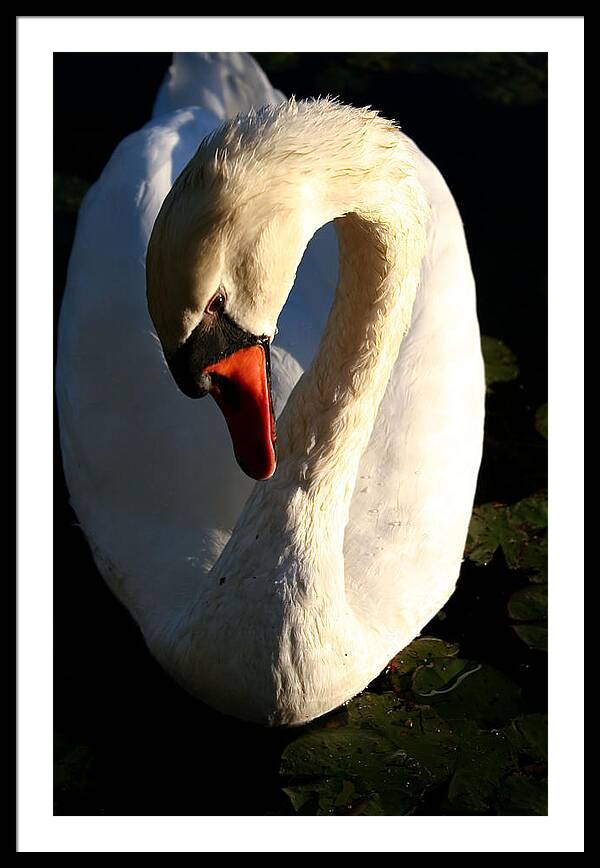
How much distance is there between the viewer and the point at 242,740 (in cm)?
364

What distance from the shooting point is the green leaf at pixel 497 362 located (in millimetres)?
5281

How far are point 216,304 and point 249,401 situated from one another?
0.32 meters

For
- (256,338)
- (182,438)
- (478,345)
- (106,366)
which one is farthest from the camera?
(478,345)

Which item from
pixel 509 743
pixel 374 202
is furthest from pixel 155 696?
pixel 374 202

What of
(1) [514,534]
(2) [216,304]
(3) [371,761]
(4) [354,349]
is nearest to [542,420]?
(1) [514,534]

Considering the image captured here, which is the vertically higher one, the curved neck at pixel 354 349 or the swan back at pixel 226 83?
the swan back at pixel 226 83

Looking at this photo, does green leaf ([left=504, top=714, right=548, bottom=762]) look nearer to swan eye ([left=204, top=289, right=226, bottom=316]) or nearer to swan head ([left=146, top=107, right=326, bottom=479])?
swan head ([left=146, top=107, right=326, bottom=479])

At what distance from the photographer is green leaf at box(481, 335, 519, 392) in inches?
208

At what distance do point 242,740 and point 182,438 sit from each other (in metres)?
1.00

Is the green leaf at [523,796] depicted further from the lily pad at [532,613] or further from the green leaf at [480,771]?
the lily pad at [532,613]

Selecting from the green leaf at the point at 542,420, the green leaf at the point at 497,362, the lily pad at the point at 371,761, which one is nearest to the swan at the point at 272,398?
the lily pad at the point at 371,761

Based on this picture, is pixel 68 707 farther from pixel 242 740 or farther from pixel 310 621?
pixel 310 621

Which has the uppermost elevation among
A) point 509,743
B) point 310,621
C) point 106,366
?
point 106,366

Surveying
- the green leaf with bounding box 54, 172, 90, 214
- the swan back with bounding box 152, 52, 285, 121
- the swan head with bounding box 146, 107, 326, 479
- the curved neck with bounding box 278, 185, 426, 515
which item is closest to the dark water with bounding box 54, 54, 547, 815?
the green leaf with bounding box 54, 172, 90, 214
